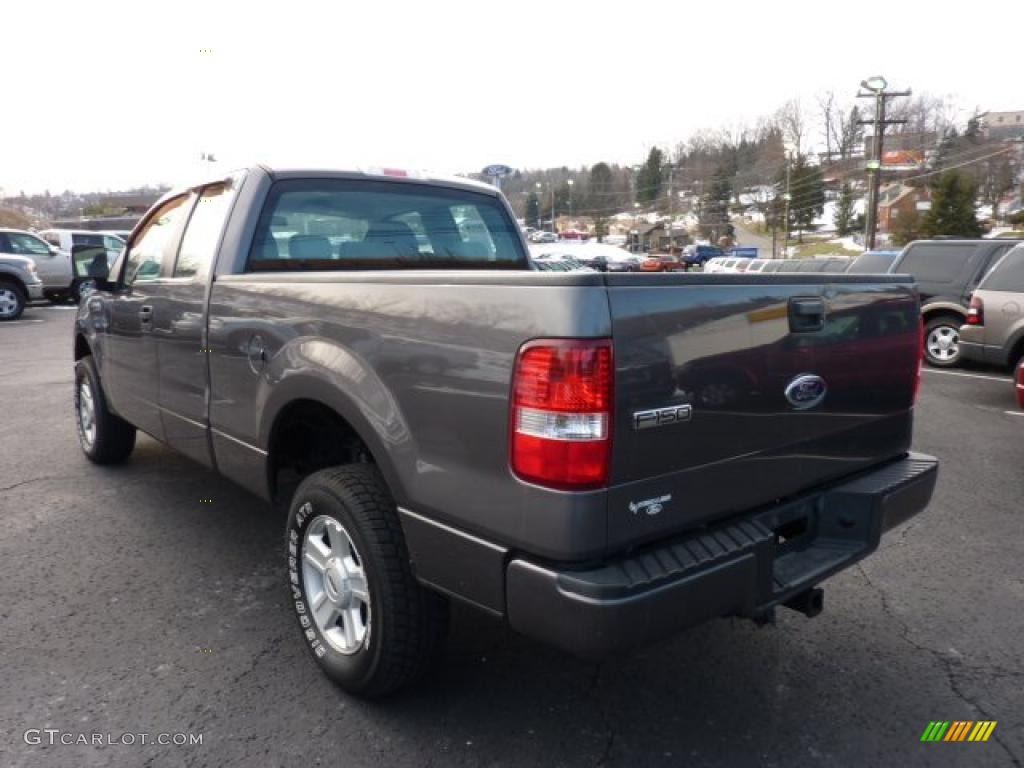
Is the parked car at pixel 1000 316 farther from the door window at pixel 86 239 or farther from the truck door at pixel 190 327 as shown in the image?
the door window at pixel 86 239

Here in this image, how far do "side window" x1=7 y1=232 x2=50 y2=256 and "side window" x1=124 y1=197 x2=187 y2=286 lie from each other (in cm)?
1593

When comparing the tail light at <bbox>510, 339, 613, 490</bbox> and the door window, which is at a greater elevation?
the door window

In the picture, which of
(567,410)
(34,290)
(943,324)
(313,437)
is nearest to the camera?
(567,410)

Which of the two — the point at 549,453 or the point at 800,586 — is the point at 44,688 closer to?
the point at 549,453

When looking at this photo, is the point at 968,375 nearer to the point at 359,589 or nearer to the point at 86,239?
the point at 359,589

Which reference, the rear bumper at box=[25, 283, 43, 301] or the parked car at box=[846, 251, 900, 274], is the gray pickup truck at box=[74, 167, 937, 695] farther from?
the rear bumper at box=[25, 283, 43, 301]

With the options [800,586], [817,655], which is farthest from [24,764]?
[817,655]

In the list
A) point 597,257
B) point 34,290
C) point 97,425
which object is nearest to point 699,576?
point 97,425

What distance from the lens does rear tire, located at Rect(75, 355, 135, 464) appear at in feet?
17.0

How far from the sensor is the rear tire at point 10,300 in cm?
1628

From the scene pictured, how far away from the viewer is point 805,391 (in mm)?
2504

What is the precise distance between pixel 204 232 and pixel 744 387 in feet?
9.05

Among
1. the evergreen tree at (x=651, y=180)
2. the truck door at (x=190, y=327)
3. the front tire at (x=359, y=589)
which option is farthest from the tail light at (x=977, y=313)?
the evergreen tree at (x=651, y=180)

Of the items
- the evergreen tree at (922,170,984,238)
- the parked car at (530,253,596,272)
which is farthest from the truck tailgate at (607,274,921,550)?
the evergreen tree at (922,170,984,238)
